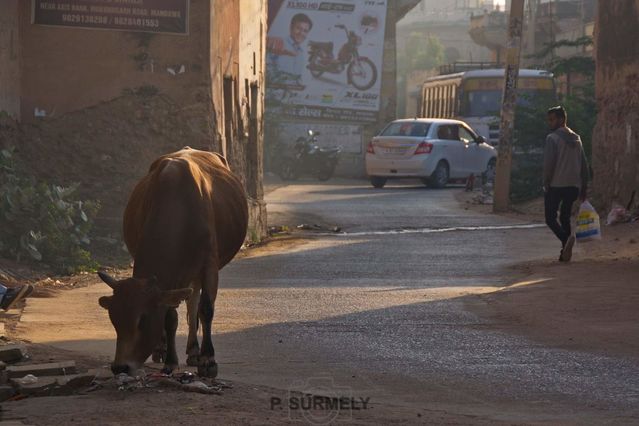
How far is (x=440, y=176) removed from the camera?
1366 inches

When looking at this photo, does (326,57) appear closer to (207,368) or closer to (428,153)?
(428,153)

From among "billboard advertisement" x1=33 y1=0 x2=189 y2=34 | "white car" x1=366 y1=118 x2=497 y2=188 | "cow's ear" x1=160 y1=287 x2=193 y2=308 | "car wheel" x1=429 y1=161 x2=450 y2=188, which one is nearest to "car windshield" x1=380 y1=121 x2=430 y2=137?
"white car" x1=366 y1=118 x2=497 y2=188

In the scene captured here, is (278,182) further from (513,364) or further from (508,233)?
(513,364)

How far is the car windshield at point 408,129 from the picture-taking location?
3444 centimetres

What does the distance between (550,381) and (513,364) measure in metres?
0.64

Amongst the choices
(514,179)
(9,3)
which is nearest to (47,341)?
(9,3)

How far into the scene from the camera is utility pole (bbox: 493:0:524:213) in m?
25.5

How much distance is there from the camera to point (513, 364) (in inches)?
344

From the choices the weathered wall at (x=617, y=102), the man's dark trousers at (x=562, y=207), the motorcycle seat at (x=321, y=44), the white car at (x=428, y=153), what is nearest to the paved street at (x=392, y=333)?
the man's dark trousers at (x=562, y=207)

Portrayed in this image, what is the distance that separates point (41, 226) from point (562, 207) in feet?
19.6

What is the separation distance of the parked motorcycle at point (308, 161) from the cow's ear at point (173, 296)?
109 ft

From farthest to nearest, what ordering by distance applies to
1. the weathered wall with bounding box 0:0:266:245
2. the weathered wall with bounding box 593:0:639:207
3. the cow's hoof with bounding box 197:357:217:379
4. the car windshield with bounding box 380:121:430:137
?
the car windshield with bounding box 380:121:430:137 → the weathered wall with bounding box 593:0:639:207 → the weathered wall with bounding box 0:0:266:245 → the cow's hoof with bounding box 197:357:217:379

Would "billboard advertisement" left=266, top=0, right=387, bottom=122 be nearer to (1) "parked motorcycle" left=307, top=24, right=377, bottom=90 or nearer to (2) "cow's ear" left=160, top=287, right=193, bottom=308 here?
(1) "parked motorcycle" left=307, top=24, right=377, bottom=90

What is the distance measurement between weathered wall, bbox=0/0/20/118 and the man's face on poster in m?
32.1
